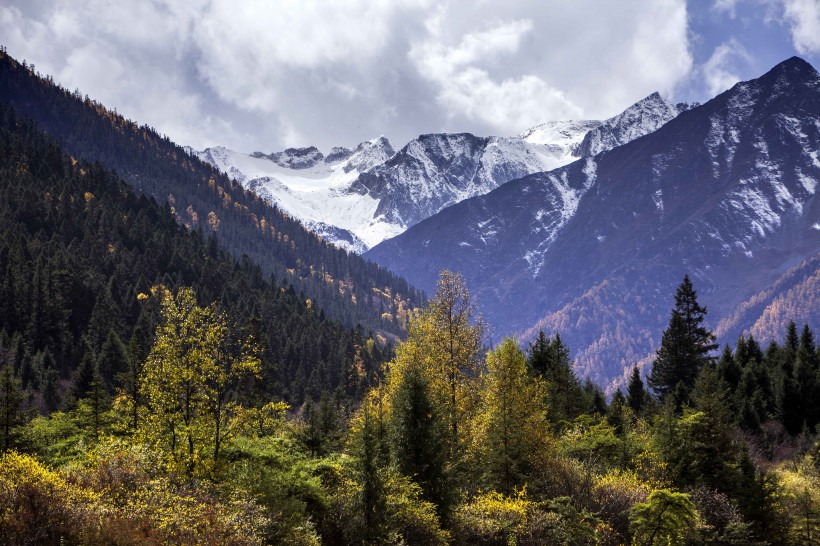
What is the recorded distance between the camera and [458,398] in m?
30.0

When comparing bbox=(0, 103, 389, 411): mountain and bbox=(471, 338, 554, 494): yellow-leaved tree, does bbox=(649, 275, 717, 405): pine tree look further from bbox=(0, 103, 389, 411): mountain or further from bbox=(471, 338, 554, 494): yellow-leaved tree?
bbox=(0, 103, 389, 411): mountain

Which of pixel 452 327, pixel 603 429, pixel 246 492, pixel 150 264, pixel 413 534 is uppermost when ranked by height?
pixel 150 264

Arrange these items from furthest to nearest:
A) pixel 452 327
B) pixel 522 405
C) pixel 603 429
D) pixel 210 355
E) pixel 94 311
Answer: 1. pixel 94 311
2. pixel 603 429
3. pixel 452 327
4. pixel 522 405
5. pixel 210 355

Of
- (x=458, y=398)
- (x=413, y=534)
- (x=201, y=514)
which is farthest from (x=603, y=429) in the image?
(x=201, y=514)

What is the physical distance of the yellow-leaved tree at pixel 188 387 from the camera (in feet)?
72.2

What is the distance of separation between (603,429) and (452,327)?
12.5m

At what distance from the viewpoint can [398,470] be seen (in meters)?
22.8

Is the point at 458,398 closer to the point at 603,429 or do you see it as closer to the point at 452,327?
the point at 452,327

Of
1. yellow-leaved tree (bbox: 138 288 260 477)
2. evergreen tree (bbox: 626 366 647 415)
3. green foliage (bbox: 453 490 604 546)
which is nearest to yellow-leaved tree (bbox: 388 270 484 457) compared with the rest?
green foliage (bbox: 453 490 604 546)

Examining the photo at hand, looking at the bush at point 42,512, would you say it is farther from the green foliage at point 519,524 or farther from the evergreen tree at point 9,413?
the evergreen tree at point 9,413

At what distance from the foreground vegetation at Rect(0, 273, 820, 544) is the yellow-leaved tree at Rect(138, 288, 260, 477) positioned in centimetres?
8

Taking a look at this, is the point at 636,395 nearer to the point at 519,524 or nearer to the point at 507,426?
the point at 507,426

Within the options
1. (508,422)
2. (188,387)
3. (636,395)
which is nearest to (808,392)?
(636,395)

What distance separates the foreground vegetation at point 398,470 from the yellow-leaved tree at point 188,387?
0.28 feet
